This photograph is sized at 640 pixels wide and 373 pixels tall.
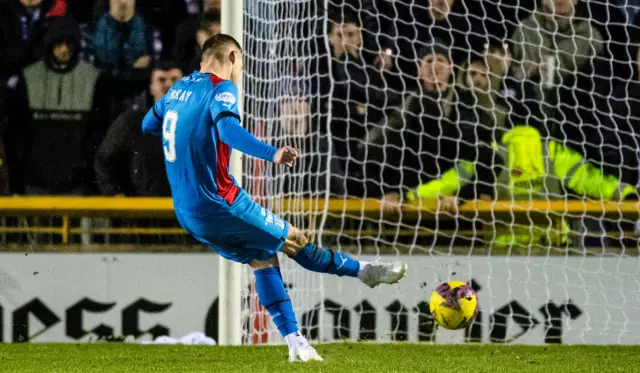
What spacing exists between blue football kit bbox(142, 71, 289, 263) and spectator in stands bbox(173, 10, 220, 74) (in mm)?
2531

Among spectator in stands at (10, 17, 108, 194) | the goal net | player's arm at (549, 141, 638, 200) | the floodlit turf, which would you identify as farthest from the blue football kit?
player's arm at (549, 141, 638, 200)

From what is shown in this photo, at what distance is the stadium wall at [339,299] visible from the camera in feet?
21.1

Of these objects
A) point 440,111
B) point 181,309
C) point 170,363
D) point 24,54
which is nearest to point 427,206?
point 440,111

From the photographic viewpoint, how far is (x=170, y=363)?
507cm

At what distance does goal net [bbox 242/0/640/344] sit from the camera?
6465 millimetres

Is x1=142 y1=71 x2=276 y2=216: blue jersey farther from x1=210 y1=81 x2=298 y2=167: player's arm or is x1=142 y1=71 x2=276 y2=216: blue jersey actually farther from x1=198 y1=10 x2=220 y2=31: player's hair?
x1=198 y1=10 x2=220 y2=31: player's hair

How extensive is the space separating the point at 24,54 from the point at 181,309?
219 cm

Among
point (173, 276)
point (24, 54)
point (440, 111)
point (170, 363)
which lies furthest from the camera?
point (24, 54)

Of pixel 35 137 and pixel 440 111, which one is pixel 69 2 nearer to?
pixel 35 137

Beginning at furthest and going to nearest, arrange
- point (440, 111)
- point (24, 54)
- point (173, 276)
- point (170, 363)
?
point (24, 54) < point (440, 111) < point (173, 276) < point (170, 363)

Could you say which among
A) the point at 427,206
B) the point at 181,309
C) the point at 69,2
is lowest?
the point at 181,309

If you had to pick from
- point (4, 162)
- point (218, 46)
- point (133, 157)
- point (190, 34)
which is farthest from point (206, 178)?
point (190, 34)

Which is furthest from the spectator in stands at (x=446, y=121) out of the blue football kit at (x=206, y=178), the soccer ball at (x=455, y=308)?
the blue football kit at (x=206, y=178)

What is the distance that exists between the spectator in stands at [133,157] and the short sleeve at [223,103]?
2439 millimetres
